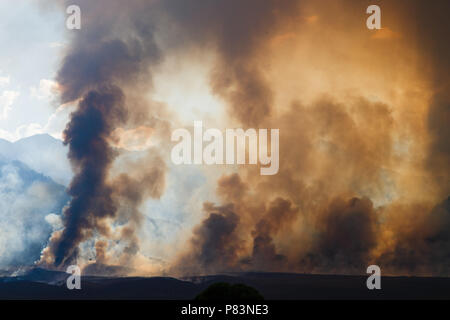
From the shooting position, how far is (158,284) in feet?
376

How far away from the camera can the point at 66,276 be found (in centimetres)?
10600
